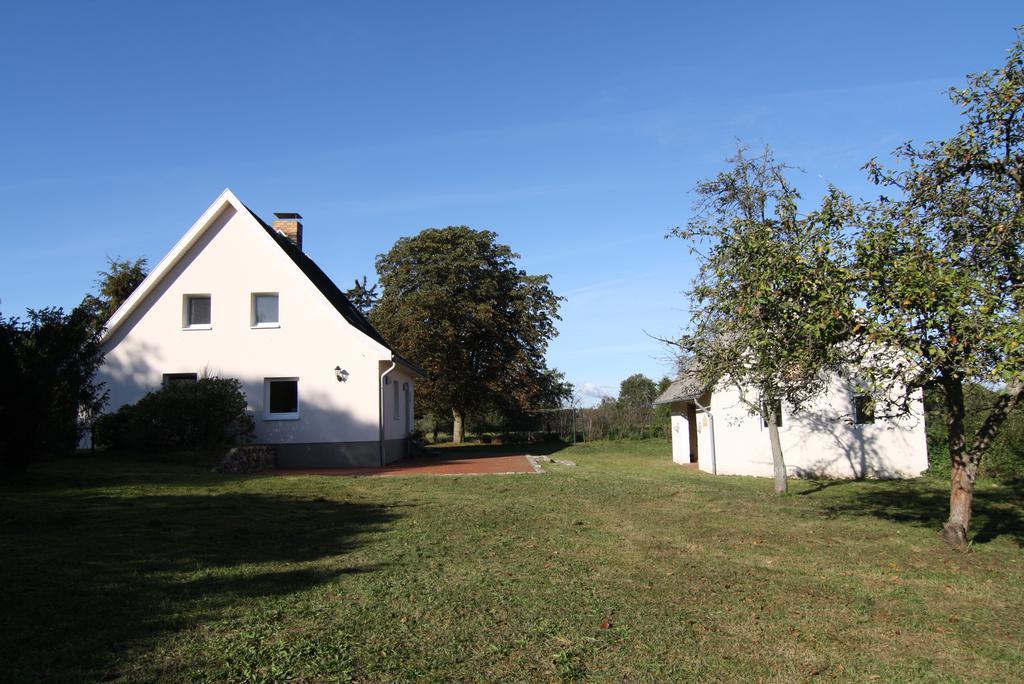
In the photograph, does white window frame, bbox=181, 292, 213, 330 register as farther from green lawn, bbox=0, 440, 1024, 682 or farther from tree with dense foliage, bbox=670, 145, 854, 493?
tree with dense foliage, bbox=670, 145, 854, 493

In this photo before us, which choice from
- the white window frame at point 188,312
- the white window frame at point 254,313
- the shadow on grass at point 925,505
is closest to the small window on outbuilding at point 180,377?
the white window frame at point 188,312

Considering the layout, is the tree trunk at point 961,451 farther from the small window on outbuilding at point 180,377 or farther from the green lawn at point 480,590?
the small window on outbuilding at point 180,377

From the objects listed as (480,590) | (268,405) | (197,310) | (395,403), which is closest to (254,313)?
(197,310)

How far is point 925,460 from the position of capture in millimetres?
20125

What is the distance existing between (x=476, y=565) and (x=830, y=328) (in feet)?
16.0

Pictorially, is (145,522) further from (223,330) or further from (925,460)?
(925,460)

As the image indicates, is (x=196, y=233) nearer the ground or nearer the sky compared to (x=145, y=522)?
nearer the sky

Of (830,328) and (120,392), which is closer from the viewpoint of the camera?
(830,328)

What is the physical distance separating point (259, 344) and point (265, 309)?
1.17 meters

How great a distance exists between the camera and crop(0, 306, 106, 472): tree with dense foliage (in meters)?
11.4

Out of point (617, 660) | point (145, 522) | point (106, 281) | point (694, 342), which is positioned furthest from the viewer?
point (106, 281)

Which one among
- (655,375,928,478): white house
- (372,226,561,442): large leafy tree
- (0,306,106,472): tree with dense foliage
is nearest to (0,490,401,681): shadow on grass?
(0,306,106,472): tree with dense foliage

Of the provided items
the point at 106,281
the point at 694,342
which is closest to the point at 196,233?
the point at 106,281

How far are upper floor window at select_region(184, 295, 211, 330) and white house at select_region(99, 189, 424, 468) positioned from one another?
1.2 inches
